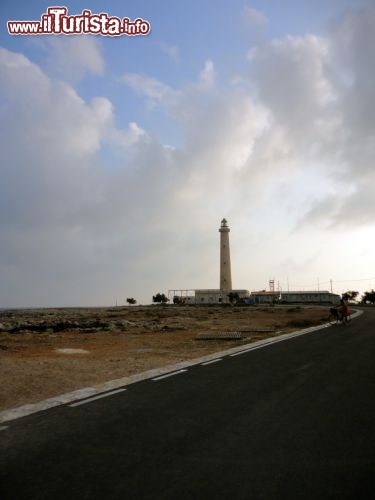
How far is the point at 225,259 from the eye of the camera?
10800cm

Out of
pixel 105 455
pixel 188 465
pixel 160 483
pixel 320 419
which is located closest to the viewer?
pixel 160 483

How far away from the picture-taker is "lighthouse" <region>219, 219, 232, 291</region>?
4254 inches

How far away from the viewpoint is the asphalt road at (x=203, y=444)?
416 cm

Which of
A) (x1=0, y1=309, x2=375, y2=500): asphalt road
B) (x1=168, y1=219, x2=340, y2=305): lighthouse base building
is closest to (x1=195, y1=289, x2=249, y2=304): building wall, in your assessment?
(x1=168, y1=219, x2=340, y2=305): lighthouse base building

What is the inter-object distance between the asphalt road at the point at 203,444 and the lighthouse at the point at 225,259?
98879 millimetres

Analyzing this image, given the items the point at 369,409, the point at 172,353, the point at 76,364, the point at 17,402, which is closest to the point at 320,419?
the point at 369,409

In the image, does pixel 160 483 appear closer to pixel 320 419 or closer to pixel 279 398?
pixel 320 419

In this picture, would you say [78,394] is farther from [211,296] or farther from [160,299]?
[160,299]

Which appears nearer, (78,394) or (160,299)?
(78,394)

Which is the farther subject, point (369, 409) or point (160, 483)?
point (369, 409)

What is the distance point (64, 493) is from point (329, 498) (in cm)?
258

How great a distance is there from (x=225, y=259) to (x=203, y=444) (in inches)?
4059

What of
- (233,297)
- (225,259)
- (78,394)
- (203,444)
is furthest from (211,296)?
(203,444)

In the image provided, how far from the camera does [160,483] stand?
426 centimetres
